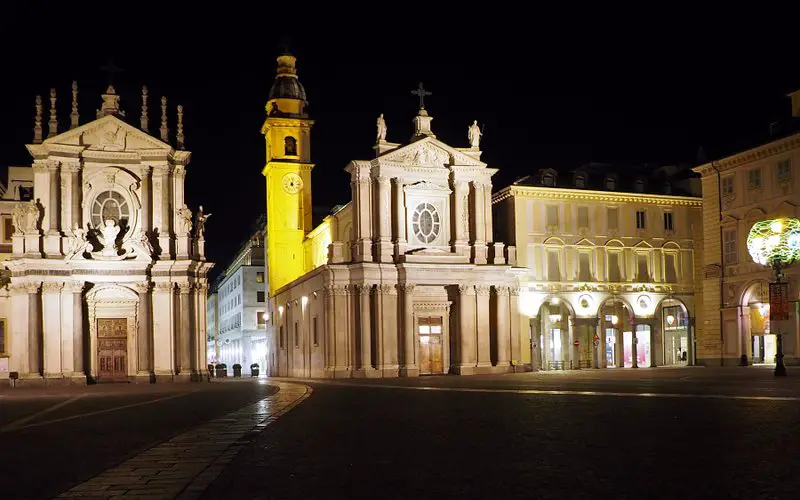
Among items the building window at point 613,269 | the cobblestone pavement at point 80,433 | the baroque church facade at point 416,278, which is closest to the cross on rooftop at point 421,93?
the baroque church facade at point 416,278

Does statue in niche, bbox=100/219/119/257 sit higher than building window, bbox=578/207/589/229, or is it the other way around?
building window, bbox=578/207/589/229

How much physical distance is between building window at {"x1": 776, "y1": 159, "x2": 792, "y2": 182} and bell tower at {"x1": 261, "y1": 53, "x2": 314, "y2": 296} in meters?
37.0

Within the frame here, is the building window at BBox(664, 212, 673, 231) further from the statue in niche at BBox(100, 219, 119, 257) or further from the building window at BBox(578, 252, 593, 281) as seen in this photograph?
the statue in niche at BBox(100, 219, 119, 257)

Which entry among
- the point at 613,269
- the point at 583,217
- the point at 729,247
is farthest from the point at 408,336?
the point at 729,247

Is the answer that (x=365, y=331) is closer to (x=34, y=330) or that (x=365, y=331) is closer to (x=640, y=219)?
(x=34, y=330)

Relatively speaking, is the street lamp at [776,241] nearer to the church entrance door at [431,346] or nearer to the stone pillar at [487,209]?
the stone pillar at [487,209]

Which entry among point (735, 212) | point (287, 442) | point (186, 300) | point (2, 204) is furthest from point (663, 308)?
point (287, 442)

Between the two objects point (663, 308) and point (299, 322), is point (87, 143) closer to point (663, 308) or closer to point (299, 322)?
point (299, 322)

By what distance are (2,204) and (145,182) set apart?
11789 mm

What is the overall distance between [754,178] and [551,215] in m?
14.2

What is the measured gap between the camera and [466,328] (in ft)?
204

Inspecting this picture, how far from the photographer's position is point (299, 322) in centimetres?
6994

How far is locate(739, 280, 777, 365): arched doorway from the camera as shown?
200ft

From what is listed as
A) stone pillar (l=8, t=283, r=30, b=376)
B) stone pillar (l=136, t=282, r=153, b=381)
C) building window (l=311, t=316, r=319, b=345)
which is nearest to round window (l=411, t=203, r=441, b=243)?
building window (l=311, t=316, r=319, b=345)
